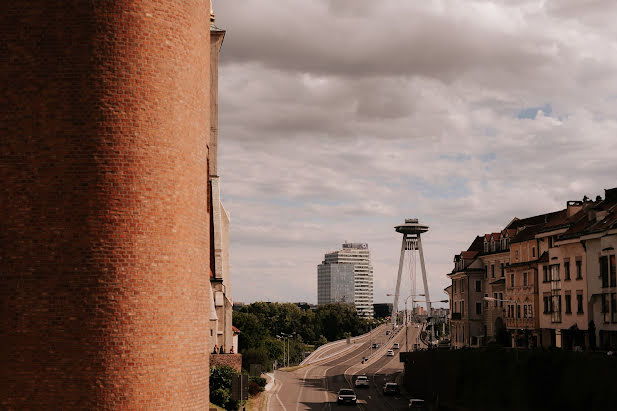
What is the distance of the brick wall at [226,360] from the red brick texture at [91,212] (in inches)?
1181

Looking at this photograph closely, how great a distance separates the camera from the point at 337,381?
321ft

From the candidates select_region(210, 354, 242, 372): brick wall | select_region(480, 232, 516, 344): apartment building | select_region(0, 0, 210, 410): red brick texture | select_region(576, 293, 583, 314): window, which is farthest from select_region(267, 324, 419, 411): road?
select_region(0, 0, 210, 410): red brick texture

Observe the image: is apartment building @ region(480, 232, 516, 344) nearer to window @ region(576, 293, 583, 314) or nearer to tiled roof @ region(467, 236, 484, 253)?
tiled roof @ region(467, 236, 484, 253)

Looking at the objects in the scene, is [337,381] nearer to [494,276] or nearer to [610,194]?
[494,276]

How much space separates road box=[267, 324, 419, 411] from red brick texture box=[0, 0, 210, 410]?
4572 centimetres

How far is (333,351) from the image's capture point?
151 metres

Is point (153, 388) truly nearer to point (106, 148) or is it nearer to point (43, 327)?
point (43, 327)

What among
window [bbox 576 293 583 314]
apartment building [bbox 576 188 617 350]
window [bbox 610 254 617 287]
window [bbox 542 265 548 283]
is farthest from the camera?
window [bbox 542 265 548 283]

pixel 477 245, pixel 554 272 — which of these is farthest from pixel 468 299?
pixel 554 272

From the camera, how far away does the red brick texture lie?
1586 cm

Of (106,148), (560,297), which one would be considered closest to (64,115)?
(106,148)

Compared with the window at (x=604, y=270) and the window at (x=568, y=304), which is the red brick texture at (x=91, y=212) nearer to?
the window at (x=604, y=270)

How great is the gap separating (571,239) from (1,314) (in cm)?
5329

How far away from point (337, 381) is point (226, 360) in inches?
2058
